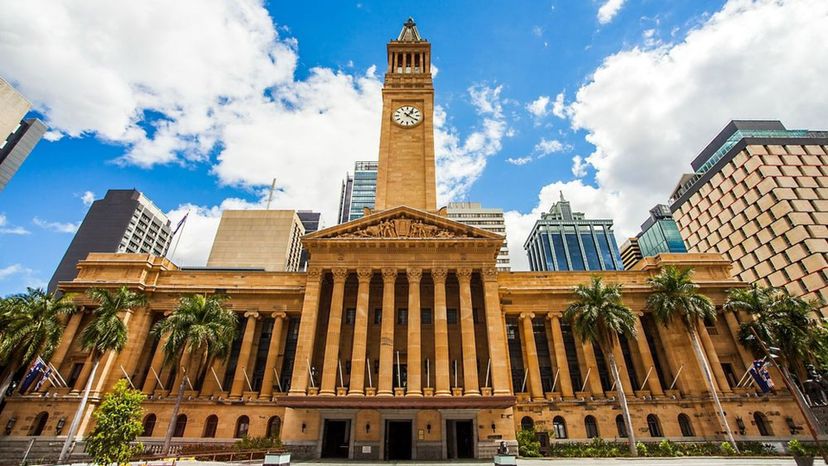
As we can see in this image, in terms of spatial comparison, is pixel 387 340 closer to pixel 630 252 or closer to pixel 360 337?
pixel 360 337

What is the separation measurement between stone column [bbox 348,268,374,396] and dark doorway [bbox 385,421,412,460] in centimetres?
413

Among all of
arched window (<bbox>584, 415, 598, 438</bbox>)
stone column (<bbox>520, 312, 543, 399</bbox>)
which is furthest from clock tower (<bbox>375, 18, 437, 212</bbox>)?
arched window (<bbox>584, 415, 598, 438</bbox>)

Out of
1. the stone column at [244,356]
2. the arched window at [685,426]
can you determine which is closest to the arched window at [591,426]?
the arched window at [685,426]

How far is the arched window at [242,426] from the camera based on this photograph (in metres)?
35.6

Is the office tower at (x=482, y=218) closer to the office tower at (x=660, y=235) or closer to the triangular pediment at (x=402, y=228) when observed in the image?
the office tower at (x=660, y=235)

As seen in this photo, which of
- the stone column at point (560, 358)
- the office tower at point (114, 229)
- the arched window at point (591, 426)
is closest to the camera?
the arched window at point (591, 426)

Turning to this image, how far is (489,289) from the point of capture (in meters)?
36.7

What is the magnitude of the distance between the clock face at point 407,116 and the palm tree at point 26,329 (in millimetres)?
41017

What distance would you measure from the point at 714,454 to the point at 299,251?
322 feet

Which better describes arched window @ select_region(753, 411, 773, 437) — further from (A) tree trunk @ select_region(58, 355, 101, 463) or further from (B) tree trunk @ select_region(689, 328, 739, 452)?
(A) tree trunk @ select_region(58, 355, 101, 463)

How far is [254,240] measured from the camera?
9169cm

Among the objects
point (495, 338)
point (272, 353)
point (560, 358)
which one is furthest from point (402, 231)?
point (560, 358)

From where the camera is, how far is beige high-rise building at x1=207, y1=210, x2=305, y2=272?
8919 centimetres

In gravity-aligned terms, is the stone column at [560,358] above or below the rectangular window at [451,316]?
below
